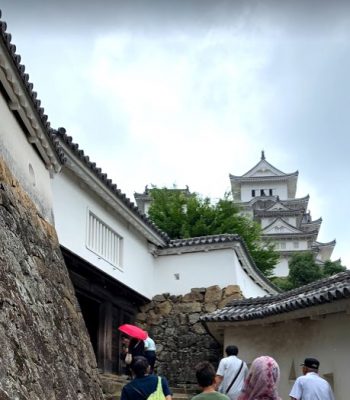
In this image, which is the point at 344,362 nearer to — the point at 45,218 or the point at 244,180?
the point at 45,218

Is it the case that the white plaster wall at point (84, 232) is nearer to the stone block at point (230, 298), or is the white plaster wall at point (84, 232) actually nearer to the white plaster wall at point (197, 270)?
the white plaster wall at point (197, 270)

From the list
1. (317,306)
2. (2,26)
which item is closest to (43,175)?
(2,26)

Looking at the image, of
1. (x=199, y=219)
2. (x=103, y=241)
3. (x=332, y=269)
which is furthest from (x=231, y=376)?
(x=332, y=269)

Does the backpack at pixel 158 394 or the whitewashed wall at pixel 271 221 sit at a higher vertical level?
the whitewashed wall at pixel 271 221

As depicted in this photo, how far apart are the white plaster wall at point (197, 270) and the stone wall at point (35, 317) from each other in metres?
7.74

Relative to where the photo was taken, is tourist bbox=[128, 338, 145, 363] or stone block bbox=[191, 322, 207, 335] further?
stone block bbox=[191, 322, 207, 335]

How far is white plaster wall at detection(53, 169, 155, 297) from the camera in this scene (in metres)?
10.2

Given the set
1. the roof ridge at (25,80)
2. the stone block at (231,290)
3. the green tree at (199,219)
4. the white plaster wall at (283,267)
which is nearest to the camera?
the roof ridge at (25,80)

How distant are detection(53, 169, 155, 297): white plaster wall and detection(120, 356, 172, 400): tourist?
541 cm

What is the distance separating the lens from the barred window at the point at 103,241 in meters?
11.4

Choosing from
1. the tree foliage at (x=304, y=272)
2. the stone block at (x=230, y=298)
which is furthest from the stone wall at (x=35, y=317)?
the tree foliage at (x=304, y=272)

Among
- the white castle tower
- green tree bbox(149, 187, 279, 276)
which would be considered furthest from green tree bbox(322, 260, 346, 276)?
the white castle tower

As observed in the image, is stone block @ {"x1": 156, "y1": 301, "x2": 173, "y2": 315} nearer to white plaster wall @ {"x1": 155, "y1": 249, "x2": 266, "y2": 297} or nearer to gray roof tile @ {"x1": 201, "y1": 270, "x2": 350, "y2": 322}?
white plaster wall @ {"x1": 155, "y1": 249, "x2": 266, "y2": 297}

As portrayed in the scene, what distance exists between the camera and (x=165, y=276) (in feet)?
49.3
